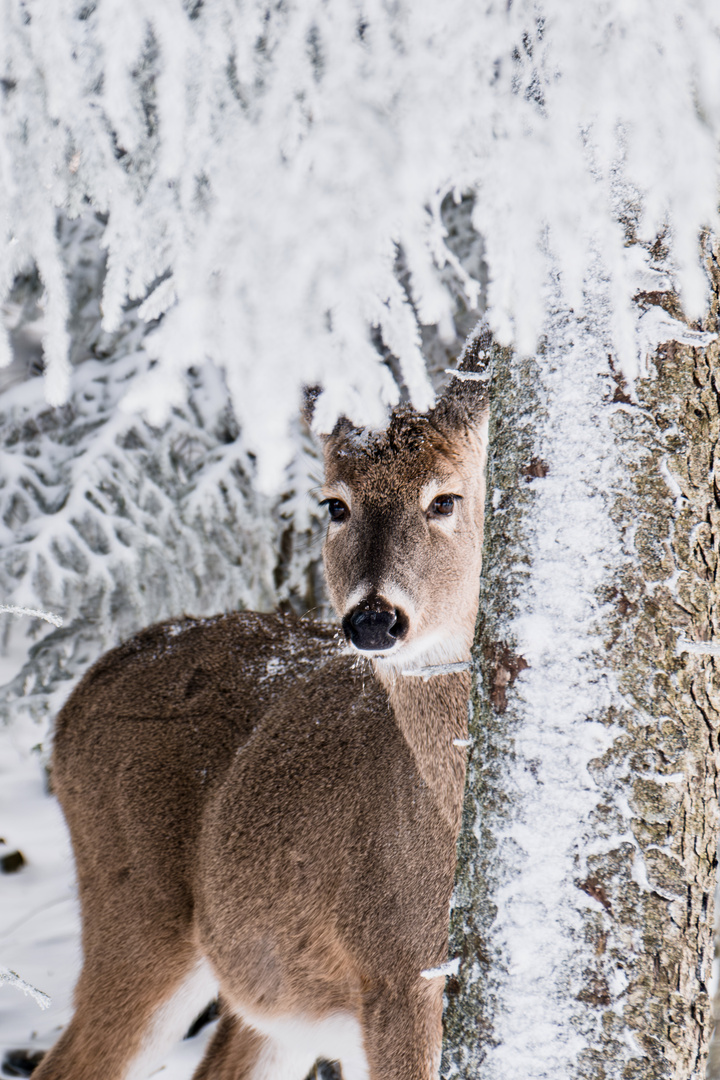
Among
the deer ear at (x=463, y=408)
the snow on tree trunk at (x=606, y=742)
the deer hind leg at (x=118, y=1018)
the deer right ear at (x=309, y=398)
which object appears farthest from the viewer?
the deer hind leg at (x=118, y=1018)

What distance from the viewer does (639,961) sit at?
5.87 ft

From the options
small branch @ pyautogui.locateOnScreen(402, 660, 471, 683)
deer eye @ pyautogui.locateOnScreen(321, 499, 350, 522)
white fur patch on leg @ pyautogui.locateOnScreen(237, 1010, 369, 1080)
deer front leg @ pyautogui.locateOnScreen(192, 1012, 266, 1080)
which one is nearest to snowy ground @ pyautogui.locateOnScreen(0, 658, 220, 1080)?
deer front leg @ pyautogui.locateOnScreen(192, 1012, 266, 1080)

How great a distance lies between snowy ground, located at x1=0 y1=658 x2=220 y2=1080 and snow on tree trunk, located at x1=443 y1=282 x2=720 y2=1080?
2.87m

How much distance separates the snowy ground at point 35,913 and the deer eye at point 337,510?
199 cm

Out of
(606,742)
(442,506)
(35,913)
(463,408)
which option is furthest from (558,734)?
(35,913)

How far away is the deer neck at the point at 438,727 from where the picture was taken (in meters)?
3.14

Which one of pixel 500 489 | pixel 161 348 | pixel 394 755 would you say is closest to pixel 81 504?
pixel 394 755

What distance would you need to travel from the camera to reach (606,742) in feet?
6.04

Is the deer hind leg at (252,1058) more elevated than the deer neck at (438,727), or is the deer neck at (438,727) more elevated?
the deer neck at (438,727)

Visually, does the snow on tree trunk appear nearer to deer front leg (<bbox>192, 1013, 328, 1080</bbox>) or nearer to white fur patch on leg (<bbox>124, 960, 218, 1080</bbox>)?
white fur patch on leg (<bbox>124, 960, 218, 1080</bbox>)

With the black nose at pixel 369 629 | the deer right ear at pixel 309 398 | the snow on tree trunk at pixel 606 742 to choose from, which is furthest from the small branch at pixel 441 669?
the deer right ear at pixel 309 398

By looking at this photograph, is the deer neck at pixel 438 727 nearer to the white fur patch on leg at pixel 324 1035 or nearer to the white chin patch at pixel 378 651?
the white chin patch at pixel 378 651

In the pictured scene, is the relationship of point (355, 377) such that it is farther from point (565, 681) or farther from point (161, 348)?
point (565, 681)

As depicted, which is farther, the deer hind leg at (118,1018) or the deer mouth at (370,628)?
the deer hind leg at (118,1018)
